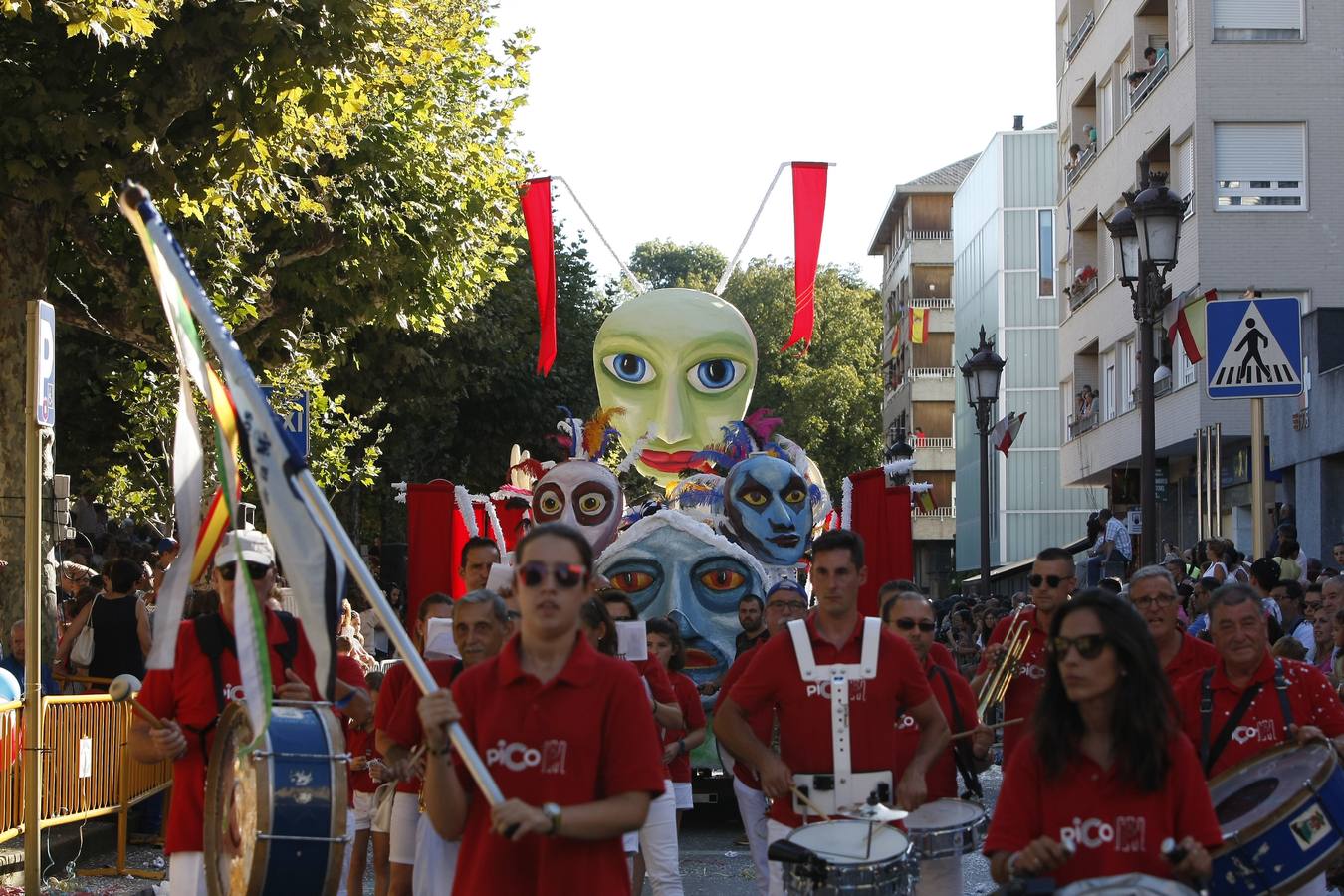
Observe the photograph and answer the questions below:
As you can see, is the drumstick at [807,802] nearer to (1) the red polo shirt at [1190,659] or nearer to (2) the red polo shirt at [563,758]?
(1) the red polo shirt at [1190,659]

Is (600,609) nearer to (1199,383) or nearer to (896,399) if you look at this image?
(1199,383)

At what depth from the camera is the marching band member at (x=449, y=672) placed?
26.2 feet

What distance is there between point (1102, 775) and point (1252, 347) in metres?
6.92

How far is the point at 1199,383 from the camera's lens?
31.6 metres

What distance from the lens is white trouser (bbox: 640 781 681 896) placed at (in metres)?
9.73

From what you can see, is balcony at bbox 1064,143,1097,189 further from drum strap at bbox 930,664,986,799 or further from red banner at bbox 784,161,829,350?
drum strap at bbox 930,664,986,799

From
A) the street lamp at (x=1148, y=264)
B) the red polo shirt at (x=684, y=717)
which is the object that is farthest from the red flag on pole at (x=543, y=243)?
the red polo shirt at (x=684, y=717)

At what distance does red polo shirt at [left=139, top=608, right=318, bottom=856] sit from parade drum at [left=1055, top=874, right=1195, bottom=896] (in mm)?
3497

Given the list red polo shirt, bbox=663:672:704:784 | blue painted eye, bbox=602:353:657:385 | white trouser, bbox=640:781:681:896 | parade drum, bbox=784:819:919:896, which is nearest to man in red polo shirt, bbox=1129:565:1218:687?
parade drum, bbox=784:819:919:896

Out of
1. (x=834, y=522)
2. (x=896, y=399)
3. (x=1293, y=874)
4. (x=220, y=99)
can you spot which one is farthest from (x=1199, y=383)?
(x=896, y=399)

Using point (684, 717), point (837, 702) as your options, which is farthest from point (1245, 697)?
point (684, 717)

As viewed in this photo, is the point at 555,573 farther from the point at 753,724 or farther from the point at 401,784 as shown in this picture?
the point at 401,784

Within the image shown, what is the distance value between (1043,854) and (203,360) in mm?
2992

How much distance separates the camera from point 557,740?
5.43 m
